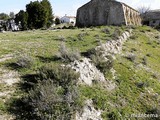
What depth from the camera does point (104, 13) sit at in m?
44.1

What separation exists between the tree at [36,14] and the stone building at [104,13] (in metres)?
9.32

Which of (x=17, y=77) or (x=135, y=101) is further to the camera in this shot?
(x=135, y=101)

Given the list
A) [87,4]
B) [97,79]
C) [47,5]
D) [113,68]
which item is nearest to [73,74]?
[97,79]

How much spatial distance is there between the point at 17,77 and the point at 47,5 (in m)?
49.6

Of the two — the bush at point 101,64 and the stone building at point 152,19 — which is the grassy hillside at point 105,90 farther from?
the stone building at point 152,19

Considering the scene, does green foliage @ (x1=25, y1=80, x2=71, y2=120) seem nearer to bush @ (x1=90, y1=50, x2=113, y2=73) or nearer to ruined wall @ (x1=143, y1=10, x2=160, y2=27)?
bush @ (x1=90, y1=50, x2=113, y2=73)

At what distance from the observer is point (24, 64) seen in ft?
36.7

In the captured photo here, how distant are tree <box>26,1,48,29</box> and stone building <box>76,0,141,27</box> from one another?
9315 millimetres

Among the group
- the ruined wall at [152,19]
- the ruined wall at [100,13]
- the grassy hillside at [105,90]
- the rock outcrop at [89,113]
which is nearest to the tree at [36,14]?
the ruined wall at [100,13]

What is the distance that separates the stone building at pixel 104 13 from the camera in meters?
42.8

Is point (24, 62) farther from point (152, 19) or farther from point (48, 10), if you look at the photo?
point (152, 19)

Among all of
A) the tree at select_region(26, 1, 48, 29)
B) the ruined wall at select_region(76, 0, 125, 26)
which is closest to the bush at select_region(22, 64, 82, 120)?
the ruined wall at select_region(76, 0, 125, 26)

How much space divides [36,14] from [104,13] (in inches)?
653

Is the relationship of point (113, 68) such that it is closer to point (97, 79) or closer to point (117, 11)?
point (97, 79)
